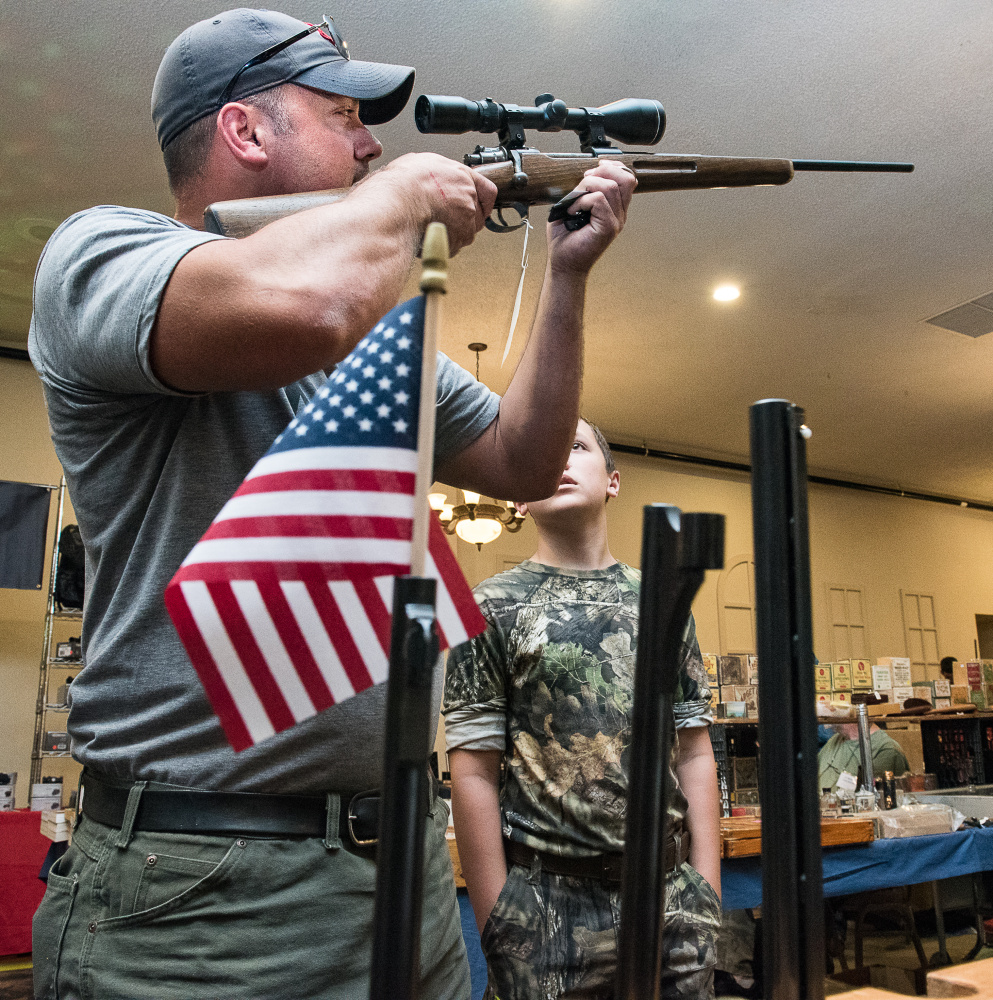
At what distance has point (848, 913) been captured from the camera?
5.43m

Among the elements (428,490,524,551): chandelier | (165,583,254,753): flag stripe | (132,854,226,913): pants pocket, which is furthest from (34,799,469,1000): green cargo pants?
(428,490,524,551): chandelier

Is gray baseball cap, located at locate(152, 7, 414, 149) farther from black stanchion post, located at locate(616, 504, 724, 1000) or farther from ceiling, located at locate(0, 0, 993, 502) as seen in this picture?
ceiling, located at locate(0, 0, 993, 502)

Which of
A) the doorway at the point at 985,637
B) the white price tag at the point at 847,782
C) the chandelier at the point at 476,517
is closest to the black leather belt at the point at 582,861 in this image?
the white price tag at the point at 847,782

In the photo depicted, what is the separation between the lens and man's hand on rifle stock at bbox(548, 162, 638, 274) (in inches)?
42.3

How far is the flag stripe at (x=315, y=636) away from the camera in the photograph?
1.53 feet

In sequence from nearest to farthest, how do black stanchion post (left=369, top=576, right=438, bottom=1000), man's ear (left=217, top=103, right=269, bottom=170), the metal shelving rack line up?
black stanchion post (left=369, top=576, right=438, bottom=1000) → man's ear (left=217, top=103, right=269, bottom=170) → the metal shelving rack

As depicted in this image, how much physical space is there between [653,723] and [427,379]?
16 cm

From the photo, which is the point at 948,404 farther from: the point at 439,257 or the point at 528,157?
the point at 439,257

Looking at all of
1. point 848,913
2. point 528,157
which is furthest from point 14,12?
point 848,913

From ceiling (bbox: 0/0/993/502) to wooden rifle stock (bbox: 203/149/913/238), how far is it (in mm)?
2055

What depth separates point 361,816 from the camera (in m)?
0.81

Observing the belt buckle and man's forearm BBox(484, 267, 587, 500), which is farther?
man's forearm BBox(484, 267, 587, 500)

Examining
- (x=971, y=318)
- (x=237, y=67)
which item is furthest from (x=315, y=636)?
(x=971, y=318)

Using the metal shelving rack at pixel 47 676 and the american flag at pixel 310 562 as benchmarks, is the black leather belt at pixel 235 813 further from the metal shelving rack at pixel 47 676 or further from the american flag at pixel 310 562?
the metal shelving rack at pixel 47 676
